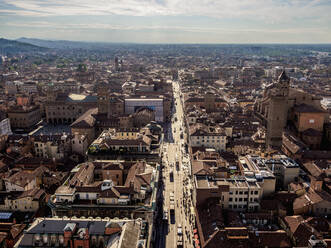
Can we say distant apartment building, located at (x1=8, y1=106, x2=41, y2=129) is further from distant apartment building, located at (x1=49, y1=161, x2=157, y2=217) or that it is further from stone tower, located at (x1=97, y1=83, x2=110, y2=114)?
distant apartment building, located at (x1=49, y1=161, x2=157, y2=217)

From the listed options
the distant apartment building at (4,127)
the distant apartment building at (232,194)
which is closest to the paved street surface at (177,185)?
the distant apartment building at (232,194)

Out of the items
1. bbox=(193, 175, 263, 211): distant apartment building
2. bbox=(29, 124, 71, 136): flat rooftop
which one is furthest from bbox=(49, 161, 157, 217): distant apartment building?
bbox=(29, 124, 71, 136): flat rooftop

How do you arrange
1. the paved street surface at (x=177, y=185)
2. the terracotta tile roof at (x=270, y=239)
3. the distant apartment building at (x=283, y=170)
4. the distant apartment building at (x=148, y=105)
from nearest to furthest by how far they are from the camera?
the terracotta tile roof at (x=270, y=239)
the paved street surface at (x=177, y=185)
the distant apartment building at (x=283, y=170)
the distant apartment building at (x=148, y=105)

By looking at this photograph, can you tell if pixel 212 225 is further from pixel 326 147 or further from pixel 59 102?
pixel 59 102

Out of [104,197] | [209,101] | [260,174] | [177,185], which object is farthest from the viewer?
[209,101]

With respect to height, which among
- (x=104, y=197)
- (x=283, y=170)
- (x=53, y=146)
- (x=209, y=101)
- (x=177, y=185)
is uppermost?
(x=209, y=101)

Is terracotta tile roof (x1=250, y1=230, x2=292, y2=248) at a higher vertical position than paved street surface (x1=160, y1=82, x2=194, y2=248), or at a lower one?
higher

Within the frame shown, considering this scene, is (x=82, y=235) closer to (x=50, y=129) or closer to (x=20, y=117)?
(x=50, y=129)

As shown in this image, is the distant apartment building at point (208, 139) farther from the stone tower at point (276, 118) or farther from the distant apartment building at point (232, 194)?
the distant apartment building at point (232, 194)

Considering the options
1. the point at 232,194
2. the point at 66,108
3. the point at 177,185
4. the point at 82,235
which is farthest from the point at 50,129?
the point at 82,235
